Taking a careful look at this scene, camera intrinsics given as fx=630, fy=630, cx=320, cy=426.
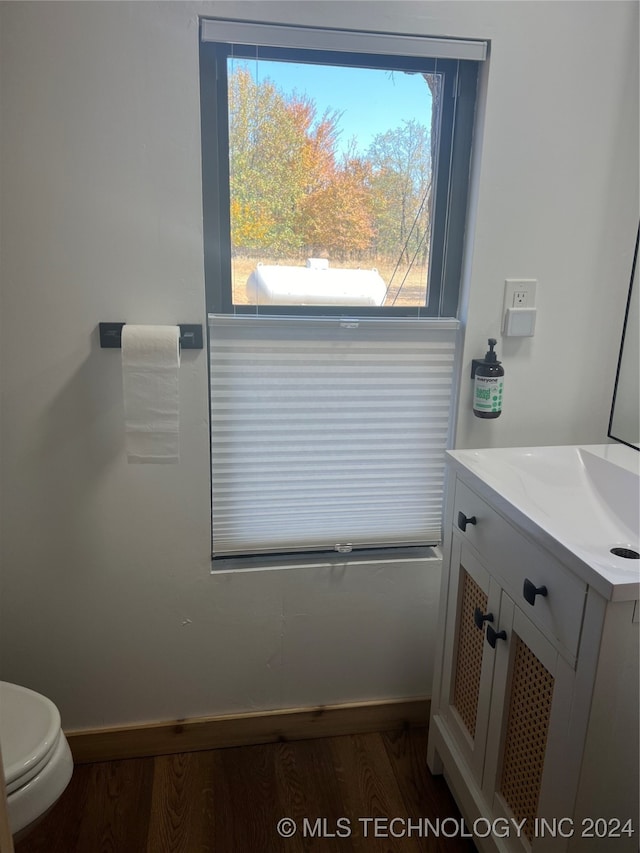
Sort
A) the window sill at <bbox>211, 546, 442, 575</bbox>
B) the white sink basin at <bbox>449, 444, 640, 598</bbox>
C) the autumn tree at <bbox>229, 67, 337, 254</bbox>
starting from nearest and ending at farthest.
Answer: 1. the white sink basin at <bbox>449, 444, 640, 598</bbox>
2. the autumn tree at <bbox>229, 67, 337, 254</bbox>
3. the window sill at <bbox>211, 546, 442, 575</bbox>

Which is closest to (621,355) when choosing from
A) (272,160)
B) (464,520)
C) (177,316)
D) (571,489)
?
(571,489)

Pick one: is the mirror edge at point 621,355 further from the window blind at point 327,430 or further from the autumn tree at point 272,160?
the autumn tree at point 272,160

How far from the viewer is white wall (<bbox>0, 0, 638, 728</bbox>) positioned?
1.36m

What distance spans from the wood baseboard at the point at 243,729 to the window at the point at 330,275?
50cm

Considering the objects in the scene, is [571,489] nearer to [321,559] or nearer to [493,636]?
[493,636]

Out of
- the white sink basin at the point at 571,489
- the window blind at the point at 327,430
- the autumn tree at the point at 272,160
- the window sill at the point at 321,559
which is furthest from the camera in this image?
the window sill at the point at 321,559

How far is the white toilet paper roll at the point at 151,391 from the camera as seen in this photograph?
1402 millimetres

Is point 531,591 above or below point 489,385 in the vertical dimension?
below

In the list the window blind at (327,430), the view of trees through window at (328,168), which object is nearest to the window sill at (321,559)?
the window blind at (327,430)

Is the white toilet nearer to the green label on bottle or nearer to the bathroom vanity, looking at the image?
the bathroom vanity

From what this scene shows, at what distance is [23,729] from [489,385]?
1315mm

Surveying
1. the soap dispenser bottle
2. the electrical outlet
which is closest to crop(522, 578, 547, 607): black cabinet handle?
the soap dispenser bottle

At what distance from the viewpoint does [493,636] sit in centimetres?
129

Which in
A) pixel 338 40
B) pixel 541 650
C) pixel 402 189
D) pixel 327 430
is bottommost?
pixel 541 650
